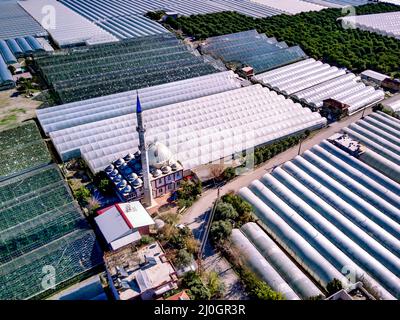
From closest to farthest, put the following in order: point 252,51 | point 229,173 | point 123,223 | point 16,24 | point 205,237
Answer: point 123,223
point 205,237
point 229,173
point 252,51
point 16,24

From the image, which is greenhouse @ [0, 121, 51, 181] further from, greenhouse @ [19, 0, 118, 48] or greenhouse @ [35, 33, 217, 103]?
greenhouse @ [19, 0, 118, 48]

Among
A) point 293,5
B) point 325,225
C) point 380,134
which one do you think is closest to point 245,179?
point 325,225

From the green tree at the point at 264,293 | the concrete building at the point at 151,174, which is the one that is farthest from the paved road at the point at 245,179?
the green tree at the point at 264,293

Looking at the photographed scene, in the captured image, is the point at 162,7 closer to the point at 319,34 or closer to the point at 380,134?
the point at 319,34

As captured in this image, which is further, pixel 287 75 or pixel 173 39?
pixel 173 39

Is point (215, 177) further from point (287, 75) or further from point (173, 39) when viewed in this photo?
point (173, 39)
